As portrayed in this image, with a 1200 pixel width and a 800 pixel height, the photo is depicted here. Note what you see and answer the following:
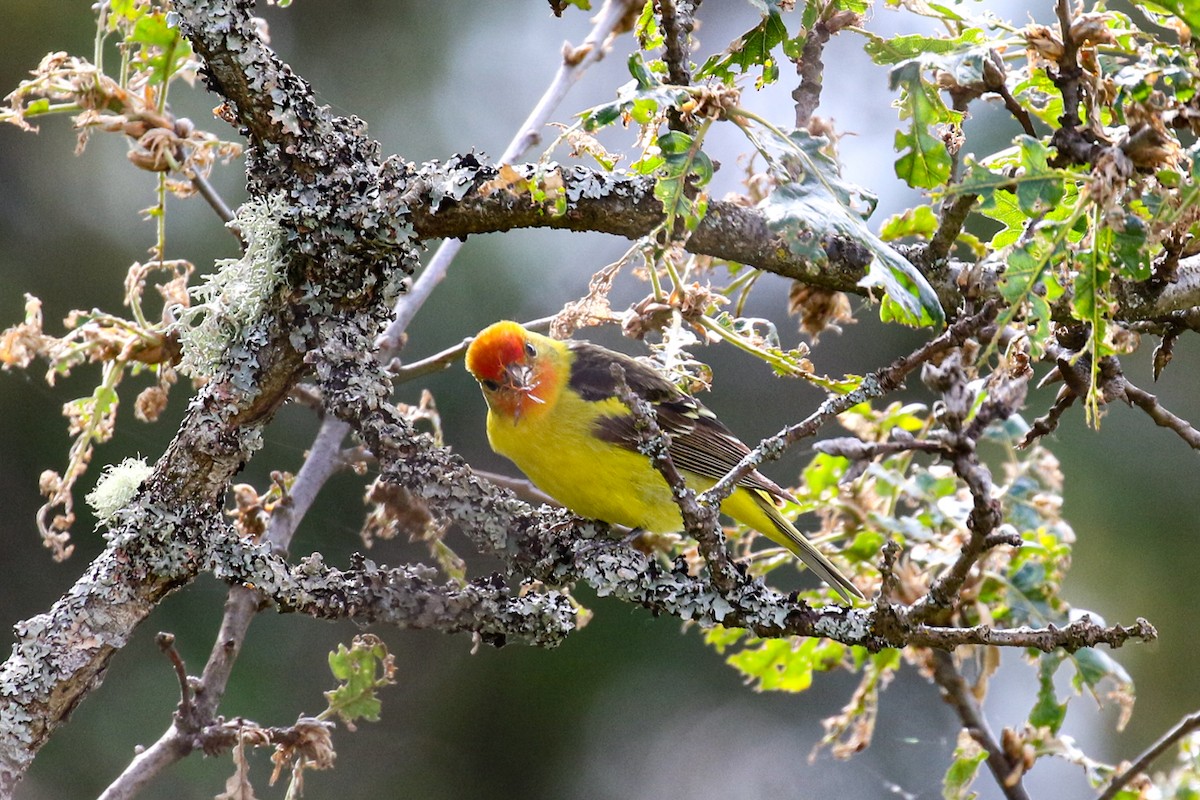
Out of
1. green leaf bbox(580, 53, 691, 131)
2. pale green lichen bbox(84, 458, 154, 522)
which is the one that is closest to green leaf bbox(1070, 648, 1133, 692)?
green leaf bbox(580, 53, 691, 131)

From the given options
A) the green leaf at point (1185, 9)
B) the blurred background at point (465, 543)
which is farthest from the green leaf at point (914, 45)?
the blurred background at point (465, 543)

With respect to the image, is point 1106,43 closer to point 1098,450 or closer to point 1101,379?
point 1101,379

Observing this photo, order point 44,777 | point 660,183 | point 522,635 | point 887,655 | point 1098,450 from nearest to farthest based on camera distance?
1. point 660,183
2. point 522,635
3. point 887,655
4. point 44,777
5. point 1098,450

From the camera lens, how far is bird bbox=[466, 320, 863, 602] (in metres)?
3.02

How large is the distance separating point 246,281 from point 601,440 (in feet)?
4.40

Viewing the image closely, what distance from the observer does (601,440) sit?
3.16 meters

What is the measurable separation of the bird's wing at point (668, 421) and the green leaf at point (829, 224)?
4.17 ft

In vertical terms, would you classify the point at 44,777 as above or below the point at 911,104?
below

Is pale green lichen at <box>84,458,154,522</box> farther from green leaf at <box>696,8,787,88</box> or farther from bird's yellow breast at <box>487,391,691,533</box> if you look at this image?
green leaf at <box>696,8,787,88</box>

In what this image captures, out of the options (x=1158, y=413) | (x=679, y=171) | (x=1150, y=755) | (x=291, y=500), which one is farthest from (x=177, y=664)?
(x=1150, y=755)

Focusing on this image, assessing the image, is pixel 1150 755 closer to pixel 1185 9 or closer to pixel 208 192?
pixel 1185 9

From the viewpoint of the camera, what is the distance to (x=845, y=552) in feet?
10.1

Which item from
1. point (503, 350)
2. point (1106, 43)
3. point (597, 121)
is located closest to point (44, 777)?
point (503, 350)

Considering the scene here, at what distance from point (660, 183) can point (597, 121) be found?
141mm
